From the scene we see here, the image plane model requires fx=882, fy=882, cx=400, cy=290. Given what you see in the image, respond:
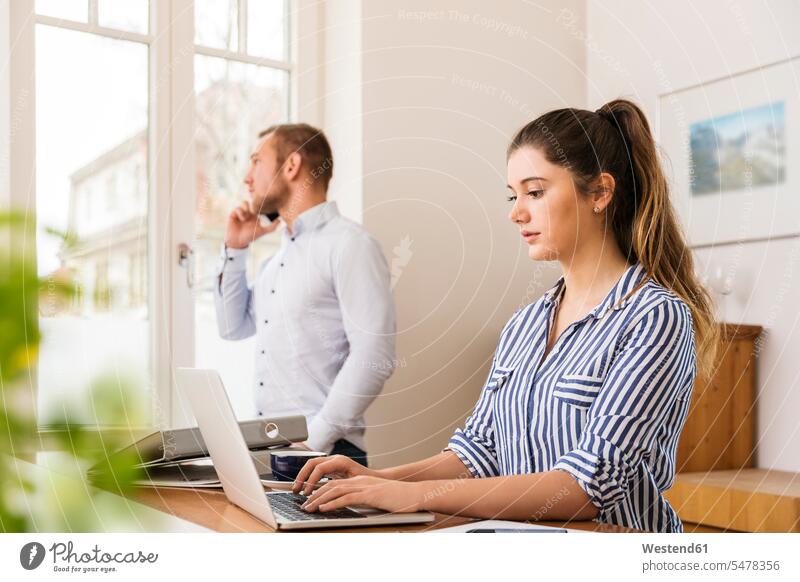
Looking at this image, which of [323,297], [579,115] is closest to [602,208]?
[579,115]

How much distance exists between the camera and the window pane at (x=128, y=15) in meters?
1.98

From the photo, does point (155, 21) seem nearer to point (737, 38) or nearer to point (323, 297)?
point (323, 297)

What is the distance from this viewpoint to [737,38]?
6.85 feet

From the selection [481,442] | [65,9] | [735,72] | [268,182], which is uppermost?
[65,9]

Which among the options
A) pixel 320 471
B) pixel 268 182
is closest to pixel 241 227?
pixel 268 182

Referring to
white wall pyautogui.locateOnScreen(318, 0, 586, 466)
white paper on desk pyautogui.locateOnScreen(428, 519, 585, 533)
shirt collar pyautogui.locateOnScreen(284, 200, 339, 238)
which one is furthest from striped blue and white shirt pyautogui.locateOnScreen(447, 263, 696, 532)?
white wall pyautogui.locateOnScreen(318, 0, 586, 466)

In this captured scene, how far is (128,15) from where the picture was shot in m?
2.00

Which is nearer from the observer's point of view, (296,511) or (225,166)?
(296,511)

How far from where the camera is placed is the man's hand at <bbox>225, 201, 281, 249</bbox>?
6.22ft

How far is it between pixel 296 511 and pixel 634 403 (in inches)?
14.3

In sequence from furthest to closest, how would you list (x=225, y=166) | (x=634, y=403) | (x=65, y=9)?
1. (x=225, y=166)
2. (x=65, y=9)
3. (x=634, y=403)

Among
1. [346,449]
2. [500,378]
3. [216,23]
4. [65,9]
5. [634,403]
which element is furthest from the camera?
[216,23]

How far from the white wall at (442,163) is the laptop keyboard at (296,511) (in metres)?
1.31

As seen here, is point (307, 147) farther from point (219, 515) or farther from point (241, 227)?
point (219, 515)
